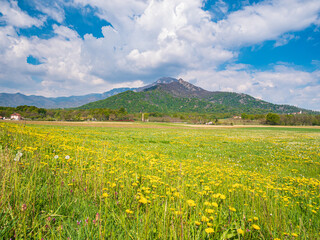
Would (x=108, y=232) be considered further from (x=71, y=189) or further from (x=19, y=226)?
(x=71, y=189)

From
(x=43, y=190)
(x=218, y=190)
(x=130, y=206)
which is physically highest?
(x=43, y=190)

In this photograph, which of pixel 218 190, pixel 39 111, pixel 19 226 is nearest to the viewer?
pixel 19 226

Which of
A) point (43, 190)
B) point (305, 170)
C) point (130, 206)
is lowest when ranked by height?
point (305, 170)

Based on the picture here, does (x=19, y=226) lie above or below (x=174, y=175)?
above

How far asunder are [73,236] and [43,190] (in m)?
1.64

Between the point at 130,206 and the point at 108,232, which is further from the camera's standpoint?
the point at 130,206

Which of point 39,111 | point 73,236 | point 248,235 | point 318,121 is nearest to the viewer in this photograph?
point 73,236

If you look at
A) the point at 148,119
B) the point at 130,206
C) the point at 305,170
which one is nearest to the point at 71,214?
the point at 130,206

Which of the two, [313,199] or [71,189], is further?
[313,199]

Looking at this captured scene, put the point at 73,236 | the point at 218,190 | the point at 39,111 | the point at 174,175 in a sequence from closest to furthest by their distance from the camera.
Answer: the point at 73,236, the point at 218,190, the point at 174,175, the point at 39,111

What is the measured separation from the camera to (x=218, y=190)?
5062 millimetres

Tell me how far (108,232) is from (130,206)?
836 mm

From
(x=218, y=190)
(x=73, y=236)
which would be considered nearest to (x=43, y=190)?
(x=73, y=236)

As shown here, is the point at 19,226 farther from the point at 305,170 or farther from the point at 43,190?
the point at 305,170
